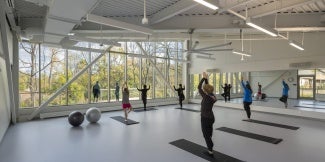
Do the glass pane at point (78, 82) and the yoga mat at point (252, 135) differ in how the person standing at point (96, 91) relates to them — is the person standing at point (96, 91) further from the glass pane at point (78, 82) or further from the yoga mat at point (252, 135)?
the yoga mat at point (252, 135)

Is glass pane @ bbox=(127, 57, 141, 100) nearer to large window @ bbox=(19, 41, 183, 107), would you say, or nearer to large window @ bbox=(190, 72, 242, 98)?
large window @ bbox=(19, 41, 183, 107)

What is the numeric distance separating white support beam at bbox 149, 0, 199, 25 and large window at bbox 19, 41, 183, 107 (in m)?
2.54

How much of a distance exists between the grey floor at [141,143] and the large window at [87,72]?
7.27 ft

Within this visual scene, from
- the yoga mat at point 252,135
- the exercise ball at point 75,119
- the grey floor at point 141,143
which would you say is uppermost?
the exercise ball at point 75,119

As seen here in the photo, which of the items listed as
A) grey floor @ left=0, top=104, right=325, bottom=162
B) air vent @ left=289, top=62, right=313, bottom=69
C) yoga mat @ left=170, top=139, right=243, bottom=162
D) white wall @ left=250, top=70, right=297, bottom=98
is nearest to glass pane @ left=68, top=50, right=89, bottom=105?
grey floor @ left=0, top=104, right=325, bottom=162

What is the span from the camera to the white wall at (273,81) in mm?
14055

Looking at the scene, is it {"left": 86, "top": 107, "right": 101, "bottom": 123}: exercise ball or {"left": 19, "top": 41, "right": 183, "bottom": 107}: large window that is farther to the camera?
{"left": 19, "top": 41, "right": 183, "bottom": 107}: large window

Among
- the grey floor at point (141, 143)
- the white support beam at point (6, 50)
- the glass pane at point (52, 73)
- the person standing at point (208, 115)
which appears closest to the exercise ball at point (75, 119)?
the grey floor at point (141, 143)

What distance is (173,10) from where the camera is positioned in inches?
234

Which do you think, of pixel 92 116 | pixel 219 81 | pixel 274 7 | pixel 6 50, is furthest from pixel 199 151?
pixel 219 81

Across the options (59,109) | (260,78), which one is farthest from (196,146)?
(260,78)

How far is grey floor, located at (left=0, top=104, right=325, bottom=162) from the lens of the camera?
398 centimetres

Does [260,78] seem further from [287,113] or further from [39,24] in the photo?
[39,24]

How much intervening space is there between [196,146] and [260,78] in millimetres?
12657
